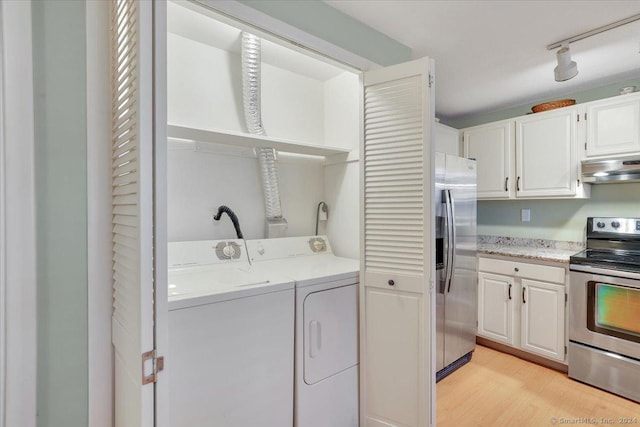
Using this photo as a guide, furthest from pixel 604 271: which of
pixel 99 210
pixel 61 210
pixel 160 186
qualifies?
pixel 61 210

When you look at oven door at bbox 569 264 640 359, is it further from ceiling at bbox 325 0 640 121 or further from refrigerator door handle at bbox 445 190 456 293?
ceiling at bbox 325 0 640 121

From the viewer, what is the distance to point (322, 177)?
97.7 inches

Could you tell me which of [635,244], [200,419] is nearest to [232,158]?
[200,419]

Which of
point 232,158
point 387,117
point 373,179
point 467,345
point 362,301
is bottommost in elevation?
point 467,345

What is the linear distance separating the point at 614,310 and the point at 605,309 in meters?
0.05

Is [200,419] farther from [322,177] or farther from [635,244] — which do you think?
[635,244]

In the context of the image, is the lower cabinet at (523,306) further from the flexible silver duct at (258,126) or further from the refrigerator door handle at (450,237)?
the flexible silver duct at (258,126)

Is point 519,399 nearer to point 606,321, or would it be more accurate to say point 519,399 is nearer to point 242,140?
point 606,321

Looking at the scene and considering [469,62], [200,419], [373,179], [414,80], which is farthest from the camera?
[469,62]

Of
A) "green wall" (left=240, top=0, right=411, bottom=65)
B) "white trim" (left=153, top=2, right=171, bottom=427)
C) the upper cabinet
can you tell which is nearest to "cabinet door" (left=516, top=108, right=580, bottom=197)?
the upper cabinet

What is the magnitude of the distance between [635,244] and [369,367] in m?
2.55

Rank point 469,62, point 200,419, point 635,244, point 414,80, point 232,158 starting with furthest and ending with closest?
point 635,244, point 469,62, point 232,158, point 414,80, point 200,419

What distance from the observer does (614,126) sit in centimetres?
255

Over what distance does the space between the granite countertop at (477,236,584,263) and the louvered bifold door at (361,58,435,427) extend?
65.7 inches
